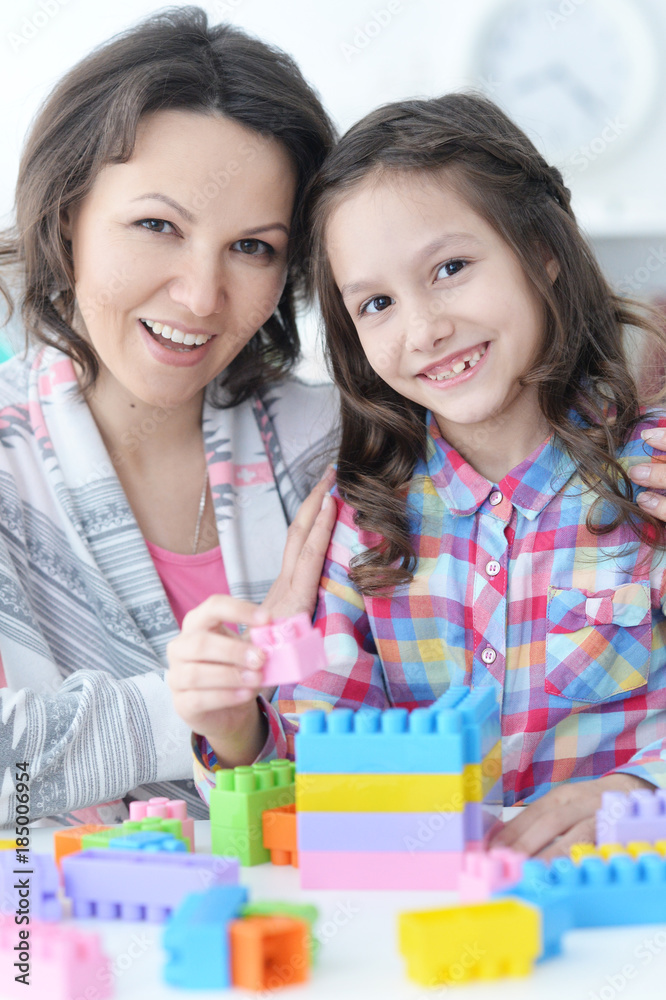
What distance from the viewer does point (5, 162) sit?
274cm

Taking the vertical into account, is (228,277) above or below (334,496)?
above

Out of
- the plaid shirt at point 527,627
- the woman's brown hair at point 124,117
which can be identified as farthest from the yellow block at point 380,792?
the woman's brown hair at point 124,117

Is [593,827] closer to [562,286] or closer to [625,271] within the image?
[562,286]

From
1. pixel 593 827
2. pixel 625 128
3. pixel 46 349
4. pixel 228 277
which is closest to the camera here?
pixel 593 827

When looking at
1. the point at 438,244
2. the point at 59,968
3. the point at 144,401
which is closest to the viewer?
the point at 59,968

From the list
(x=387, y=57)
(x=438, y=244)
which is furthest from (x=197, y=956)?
(x=387, y=57)

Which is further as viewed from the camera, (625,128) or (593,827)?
(625,128)

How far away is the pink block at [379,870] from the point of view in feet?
2.28

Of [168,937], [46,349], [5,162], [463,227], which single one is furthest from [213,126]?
[5,162]

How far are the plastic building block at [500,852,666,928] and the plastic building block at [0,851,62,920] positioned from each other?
12.0 inches

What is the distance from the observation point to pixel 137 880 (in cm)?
66

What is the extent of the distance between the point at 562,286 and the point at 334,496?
A: 396 millimetres

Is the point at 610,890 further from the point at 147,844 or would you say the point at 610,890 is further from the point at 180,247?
the point at 180,247

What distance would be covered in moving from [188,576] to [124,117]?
624mm
